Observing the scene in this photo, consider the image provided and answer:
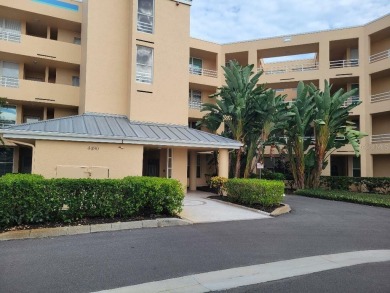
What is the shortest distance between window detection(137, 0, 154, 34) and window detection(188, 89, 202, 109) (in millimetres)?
8464

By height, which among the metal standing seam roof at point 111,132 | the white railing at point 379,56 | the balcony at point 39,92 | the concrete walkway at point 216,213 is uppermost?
the white railing at point 379,56

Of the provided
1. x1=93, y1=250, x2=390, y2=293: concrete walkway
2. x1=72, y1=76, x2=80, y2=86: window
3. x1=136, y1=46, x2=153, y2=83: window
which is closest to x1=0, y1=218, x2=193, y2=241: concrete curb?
x1=93, y1=250, x2=390, y2=293: concrete walkway

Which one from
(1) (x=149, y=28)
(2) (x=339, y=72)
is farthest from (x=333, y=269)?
(2) (x=339, y=72)

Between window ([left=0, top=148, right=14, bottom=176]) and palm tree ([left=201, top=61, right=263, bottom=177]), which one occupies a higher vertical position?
palm tree ([left=201, top=61, right=263, bottom=177])

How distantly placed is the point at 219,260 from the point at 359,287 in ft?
8.22

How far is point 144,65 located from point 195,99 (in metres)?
9.08

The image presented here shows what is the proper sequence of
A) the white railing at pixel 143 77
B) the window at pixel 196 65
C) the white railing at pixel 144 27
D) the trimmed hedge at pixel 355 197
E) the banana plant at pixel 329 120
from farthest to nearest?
the window at pixel 196 65, the banana plant at pixel 329 120, the white railing at pixel 144 27, the white railing at pixel 143 77, the trimmed hedge at pixel 355 197

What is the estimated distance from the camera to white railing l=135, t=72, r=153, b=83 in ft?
58.4

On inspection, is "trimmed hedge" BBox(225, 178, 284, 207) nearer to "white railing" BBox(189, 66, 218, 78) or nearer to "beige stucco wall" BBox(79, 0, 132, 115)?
"beige stucco wall" BBox(79, 0, 132, 115)

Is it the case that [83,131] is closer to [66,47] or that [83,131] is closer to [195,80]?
[66,47]

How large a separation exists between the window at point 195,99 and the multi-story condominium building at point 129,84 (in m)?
0.09

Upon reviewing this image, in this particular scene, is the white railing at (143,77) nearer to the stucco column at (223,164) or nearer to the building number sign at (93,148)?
the building number sign at (93,148)

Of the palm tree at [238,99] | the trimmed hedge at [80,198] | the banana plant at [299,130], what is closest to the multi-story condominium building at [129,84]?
the palm tree at [238,99]

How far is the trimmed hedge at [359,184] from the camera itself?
70.5 ft
